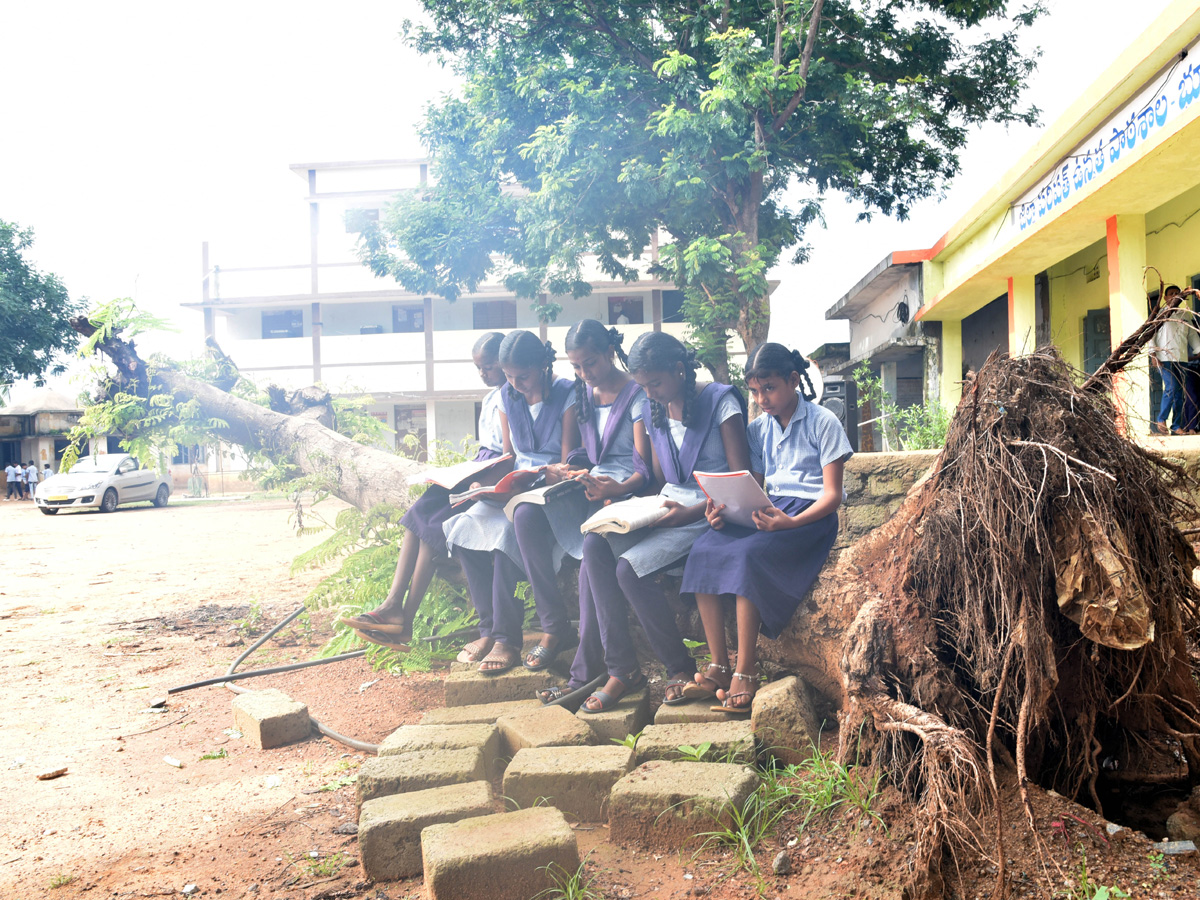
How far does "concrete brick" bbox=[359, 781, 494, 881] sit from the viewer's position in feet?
8.00

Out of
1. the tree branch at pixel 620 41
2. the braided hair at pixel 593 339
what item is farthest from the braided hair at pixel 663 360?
the tree branch at pixel 620 41

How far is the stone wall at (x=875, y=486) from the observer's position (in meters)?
3.84

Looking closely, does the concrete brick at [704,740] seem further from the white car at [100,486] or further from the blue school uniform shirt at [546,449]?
the white car at [100,486]

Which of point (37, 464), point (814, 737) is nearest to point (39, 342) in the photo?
point (37, 464)

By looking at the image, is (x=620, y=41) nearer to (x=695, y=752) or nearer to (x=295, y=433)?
(x=295, y=433)

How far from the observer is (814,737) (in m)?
2.87

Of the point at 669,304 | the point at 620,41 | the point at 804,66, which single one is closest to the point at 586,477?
the point at 804,66

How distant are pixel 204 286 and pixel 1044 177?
2096cm

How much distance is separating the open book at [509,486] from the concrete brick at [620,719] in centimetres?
122

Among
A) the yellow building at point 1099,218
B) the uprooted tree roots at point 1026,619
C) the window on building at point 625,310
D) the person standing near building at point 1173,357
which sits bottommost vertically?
Answer: the uprooted tree roots at point 1026,619

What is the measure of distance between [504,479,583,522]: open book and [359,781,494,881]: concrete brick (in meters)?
1.57

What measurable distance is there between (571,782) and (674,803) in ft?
1.37

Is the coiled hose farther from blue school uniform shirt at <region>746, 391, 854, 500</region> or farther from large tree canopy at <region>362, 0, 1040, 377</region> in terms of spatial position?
large tree canopy at <region>362, 0, 1040, 377</region>

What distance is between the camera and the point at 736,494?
10.3ft
